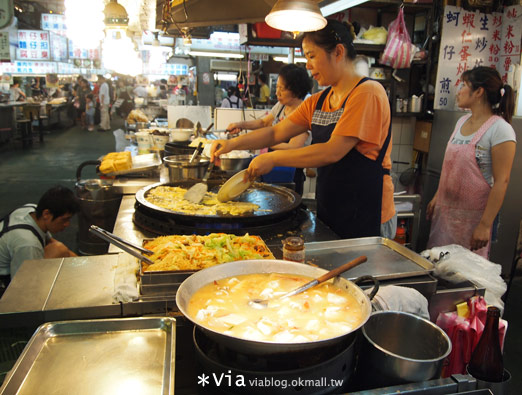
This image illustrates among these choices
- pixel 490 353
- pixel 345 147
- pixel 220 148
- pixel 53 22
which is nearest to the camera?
pixel 490 353

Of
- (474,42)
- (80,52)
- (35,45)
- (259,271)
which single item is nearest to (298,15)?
(259,271)

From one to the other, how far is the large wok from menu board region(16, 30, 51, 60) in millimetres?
16089

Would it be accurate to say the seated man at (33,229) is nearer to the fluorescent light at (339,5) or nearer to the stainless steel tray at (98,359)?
the stainless steel tray at (98,359)

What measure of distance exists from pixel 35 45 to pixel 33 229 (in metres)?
14.2

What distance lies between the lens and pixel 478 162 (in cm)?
371

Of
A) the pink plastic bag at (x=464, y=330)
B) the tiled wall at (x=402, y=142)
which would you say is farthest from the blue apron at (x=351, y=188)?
the tiled wall at (x=402, y=142)

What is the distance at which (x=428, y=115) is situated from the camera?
6.28m

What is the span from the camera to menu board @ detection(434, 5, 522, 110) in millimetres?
5660

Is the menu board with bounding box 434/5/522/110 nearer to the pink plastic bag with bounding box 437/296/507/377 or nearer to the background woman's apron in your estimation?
the background woman's apron

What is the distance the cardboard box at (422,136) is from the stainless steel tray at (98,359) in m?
5.75

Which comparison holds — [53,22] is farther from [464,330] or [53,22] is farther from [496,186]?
[464,330]

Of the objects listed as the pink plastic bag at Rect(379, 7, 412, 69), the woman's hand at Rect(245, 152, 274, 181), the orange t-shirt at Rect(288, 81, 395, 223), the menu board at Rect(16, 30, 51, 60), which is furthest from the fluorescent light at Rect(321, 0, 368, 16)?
the menu board at Rect(16, 30, 51, 60)

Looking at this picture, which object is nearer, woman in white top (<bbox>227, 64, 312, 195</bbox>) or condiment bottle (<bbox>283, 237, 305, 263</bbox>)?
condiment bottle (<bbox>283, 237, 305, 263</bbox>)

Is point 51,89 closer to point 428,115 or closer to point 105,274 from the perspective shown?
point 428,115
